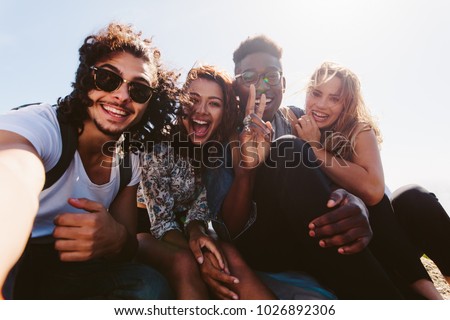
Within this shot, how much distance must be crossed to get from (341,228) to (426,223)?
105 cm

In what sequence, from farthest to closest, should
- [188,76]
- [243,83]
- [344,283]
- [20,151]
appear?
[243,83] < [188,76] < [344,283] < [20,151]

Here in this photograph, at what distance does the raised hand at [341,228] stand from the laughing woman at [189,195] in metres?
0.56

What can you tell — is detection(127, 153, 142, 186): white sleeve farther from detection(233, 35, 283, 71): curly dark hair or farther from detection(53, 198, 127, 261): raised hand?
detection(233, 35, 283, 71): curly dark hair

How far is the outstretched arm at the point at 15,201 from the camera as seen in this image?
121 centimetres

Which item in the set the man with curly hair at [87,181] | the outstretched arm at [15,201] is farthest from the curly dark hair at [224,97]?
the outstretched arm at [15,201]

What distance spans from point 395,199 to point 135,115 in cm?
228

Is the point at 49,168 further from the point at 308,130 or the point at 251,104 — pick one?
the point at 308,130

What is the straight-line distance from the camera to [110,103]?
2592mm

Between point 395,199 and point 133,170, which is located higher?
point 133,170

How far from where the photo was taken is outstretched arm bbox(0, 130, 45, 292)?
121cm

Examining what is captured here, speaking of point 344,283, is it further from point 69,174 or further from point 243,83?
point 243,83

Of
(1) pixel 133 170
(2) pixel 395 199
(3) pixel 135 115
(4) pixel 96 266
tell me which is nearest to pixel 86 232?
(4) pixel 96 266

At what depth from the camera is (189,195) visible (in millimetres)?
2918

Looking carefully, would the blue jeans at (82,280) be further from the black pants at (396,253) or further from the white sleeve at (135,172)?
the black pants at (396,253)
